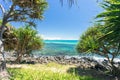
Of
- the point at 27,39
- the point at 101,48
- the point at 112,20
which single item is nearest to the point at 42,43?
the point at 27,39

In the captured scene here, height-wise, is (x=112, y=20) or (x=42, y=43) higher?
(x=112, y=20)

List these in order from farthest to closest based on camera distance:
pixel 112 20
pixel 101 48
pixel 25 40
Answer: pixel 25 40, pixel 101 48, pixel 112 20

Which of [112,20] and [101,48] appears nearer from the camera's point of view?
[112,20]

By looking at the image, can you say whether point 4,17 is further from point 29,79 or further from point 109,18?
point 109,18

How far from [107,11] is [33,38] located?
9.32 metres

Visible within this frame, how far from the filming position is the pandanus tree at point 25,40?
19672mm

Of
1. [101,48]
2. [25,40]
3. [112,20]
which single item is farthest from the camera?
[25,40]

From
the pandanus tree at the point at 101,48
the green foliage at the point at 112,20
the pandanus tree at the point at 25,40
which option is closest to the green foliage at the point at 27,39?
the pandanus tree at the point at 25,40

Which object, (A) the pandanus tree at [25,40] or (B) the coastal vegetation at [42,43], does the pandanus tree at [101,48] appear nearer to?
(B) the coastal vegetation at [42,43]

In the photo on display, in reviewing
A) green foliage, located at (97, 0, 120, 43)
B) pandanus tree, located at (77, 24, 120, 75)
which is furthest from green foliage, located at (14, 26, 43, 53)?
green foliage, located at (97, 0, 120, 43)

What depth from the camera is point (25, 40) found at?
65.7 feet

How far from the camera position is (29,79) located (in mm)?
11406

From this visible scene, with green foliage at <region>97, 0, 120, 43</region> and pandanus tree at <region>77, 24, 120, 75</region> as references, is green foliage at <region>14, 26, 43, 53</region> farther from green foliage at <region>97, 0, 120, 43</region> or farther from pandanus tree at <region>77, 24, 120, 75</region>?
green foliage at <region>97, 0, 120, 43</region>

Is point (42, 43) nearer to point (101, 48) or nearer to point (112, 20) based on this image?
point (101, 48)
